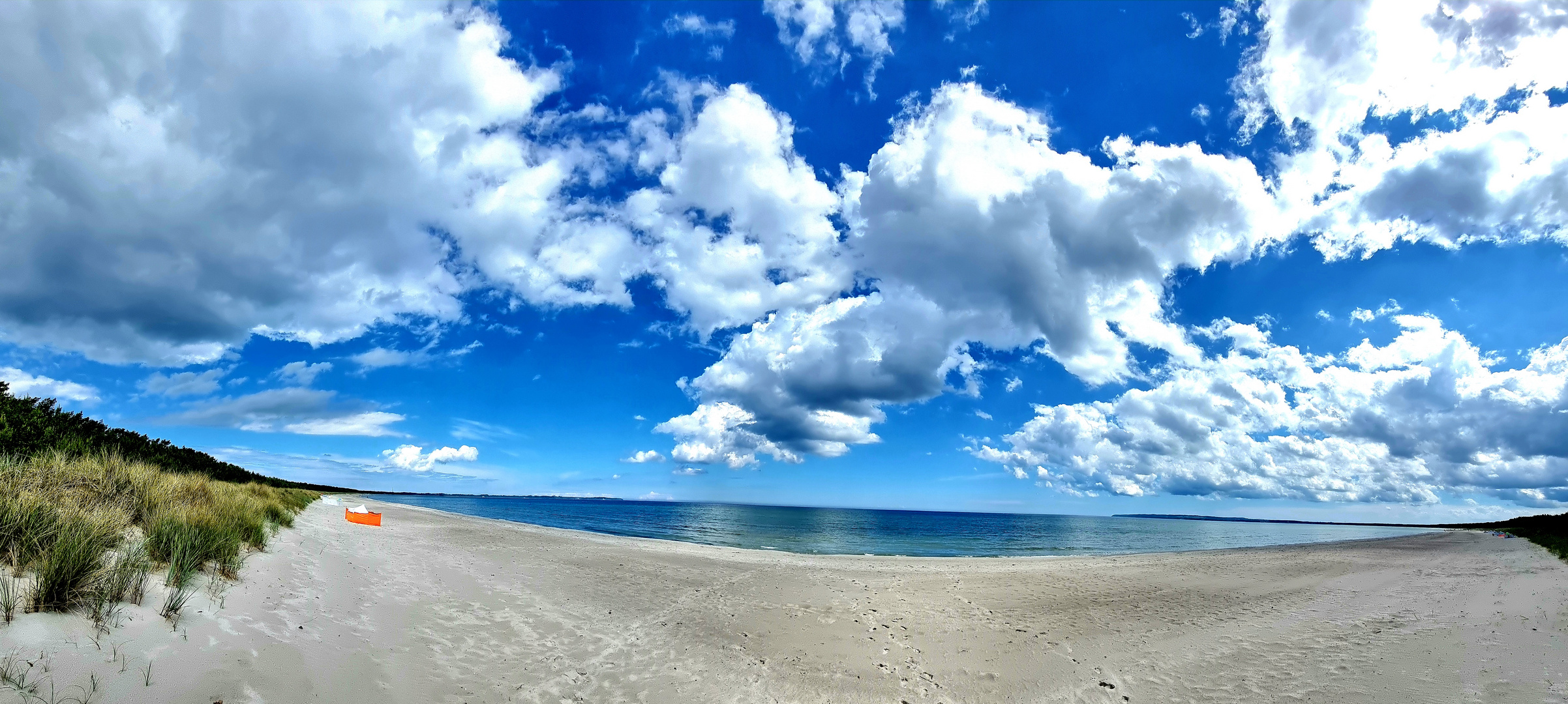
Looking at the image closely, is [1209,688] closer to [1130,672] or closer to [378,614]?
[1130,672]

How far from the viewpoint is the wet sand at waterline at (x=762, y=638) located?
21.8 ft

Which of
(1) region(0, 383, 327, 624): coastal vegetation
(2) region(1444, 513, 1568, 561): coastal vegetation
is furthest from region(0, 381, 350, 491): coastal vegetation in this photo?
(2) region(1444, 513, 1568, 561): coastal vegetation

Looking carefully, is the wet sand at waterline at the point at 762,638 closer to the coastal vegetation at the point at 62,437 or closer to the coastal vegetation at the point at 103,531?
the coastal vegetation at the point at 103,531

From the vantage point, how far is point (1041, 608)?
15.5 metres

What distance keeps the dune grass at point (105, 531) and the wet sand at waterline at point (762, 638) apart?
1.38 ft

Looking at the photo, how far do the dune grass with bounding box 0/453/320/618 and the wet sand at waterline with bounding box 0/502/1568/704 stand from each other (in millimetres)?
421

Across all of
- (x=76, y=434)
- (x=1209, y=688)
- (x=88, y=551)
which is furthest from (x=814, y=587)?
(x=76, y=434)

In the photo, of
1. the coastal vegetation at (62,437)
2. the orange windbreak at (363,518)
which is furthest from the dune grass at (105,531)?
the orange windbreak at (363,518)

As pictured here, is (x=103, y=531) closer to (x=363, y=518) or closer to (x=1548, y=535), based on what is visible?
(x=363, y=518)

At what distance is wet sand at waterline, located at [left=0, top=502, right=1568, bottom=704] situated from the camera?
261 inches

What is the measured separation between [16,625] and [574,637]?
22.2 ft

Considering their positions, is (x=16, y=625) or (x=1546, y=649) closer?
(x=16, y=625)

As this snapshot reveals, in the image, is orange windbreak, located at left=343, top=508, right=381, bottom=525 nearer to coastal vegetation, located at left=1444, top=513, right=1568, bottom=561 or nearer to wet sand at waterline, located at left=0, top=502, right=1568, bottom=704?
wet sand at waterline, located at left=0, top=502, right=1568, bottom=704

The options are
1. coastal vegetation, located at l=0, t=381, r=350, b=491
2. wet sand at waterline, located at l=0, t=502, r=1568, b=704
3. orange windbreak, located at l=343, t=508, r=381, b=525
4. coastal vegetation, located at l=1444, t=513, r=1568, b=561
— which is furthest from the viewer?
coastal vegetation, located at l=1444, t=513, r=1568, b=561
